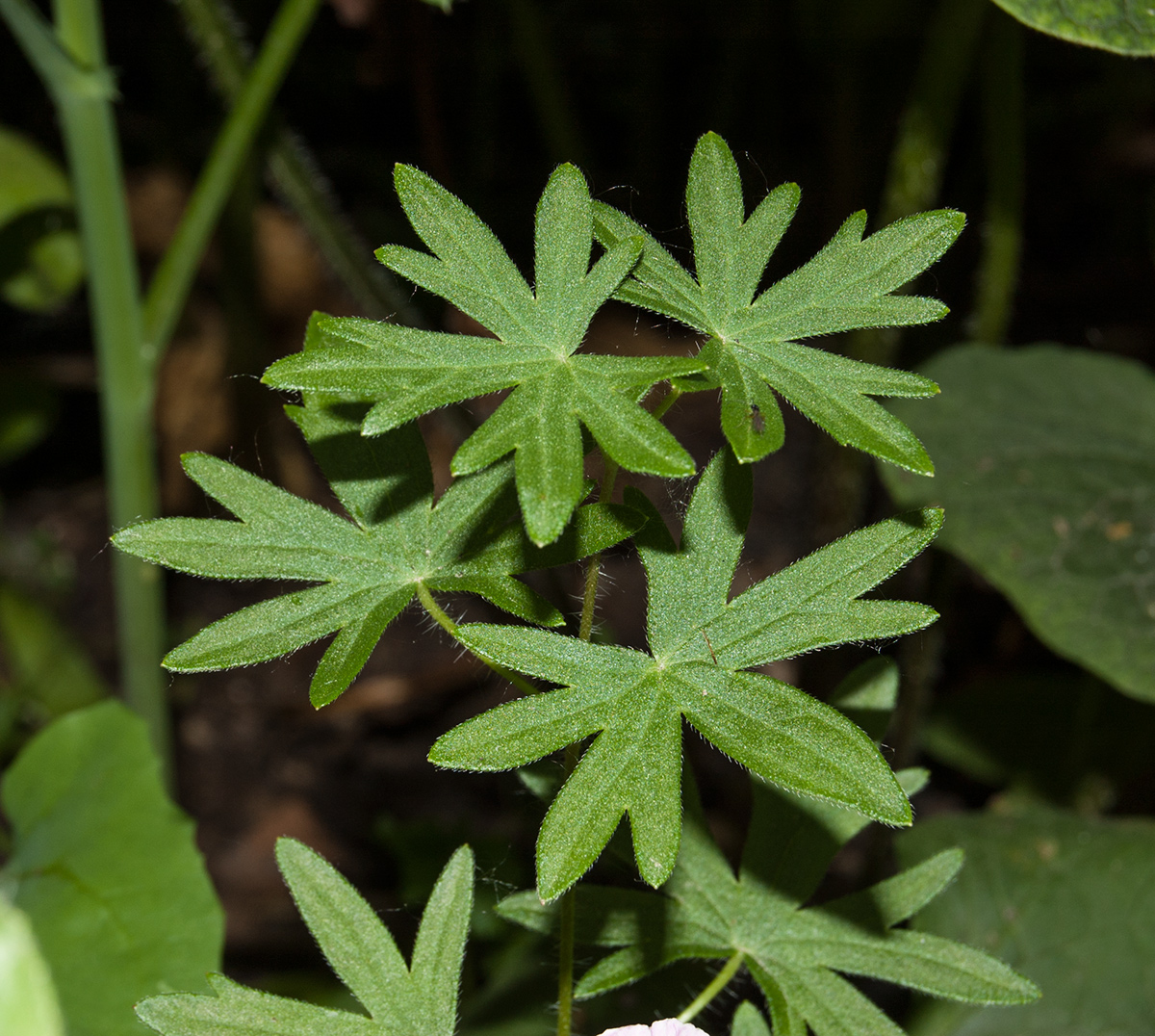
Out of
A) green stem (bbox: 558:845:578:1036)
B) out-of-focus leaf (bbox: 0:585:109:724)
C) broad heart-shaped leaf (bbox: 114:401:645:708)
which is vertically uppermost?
broad heart-shaped leaf (bbox: 114:401:645:708)

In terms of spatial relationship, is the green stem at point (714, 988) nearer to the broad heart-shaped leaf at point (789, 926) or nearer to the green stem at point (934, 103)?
the broad heart-shaped leaf at point (789, 926)

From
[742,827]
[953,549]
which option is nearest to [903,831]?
[953,549]

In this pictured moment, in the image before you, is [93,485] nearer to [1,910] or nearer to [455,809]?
[455,809]

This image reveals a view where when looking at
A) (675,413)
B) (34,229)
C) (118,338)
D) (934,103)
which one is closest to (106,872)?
(118,338)

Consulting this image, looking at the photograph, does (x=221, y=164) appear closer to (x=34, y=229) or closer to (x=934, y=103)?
(x=34, y=229)

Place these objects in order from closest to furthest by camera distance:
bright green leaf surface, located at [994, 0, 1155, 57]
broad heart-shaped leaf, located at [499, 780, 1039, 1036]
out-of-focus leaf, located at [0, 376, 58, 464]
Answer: broad heart-shaped leaf, located at [499, 780, 1039, 1036], bright green leaf surface, located at [994, 0, 1155, 57], out-of-focus leaf, located at [0, 376, 58, 464]

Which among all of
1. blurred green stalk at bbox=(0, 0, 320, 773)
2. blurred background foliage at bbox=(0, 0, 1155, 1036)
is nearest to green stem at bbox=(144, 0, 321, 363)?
blurred green stalk at bbox=(0, 0, 320, 773)

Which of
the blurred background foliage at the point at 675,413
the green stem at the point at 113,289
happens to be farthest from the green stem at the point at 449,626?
the green stem at the point at 113,289

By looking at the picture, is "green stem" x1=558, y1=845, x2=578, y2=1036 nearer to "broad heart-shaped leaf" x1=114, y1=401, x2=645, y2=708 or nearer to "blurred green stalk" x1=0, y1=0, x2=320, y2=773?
"broad heart-shaped leaf" x1=114, y1=401, x2=645, y2=708
